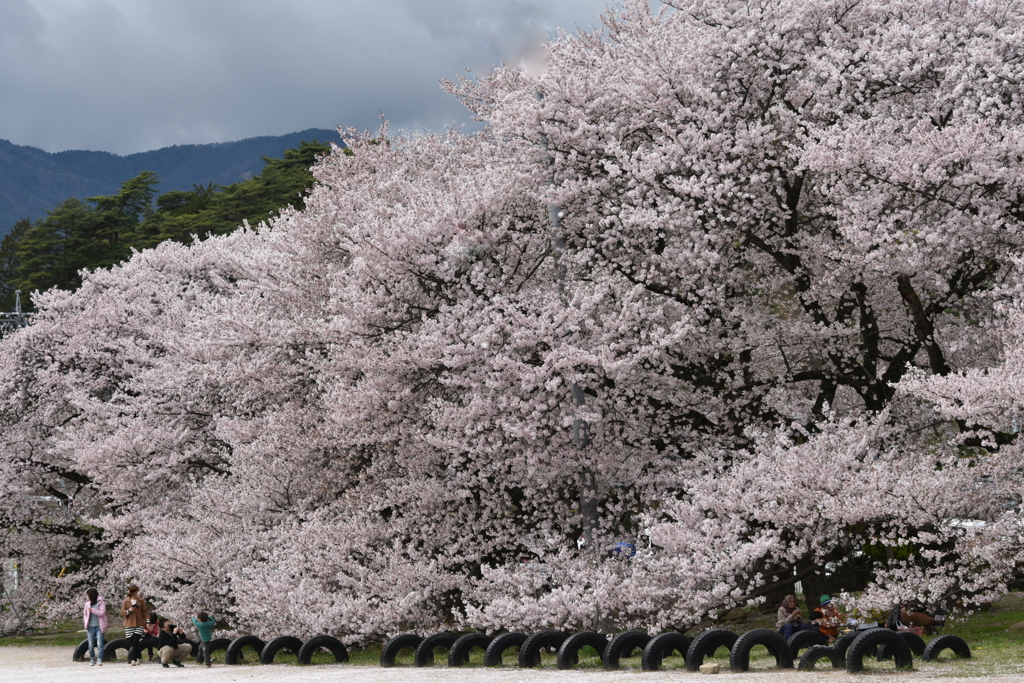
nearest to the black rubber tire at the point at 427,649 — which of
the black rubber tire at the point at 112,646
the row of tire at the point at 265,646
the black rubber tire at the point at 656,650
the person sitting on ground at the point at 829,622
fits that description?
the row of tire at the point at 265,646

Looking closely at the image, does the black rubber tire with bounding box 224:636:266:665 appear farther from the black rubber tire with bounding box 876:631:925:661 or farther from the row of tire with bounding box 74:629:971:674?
the black rubber tire with bounding box 876:631:925:661

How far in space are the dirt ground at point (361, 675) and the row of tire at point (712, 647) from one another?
1.06 ft

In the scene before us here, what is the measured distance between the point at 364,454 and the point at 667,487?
18.5ft

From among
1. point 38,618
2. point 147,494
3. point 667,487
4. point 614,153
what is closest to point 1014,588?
point 667,487

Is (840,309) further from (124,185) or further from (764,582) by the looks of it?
(124,185)

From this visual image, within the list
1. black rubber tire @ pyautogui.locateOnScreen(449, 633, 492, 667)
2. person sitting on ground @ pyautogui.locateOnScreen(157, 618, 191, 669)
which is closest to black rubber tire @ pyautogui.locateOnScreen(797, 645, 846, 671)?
black rubber tire @ pyautogui.locateOnScreen(449, 633, 492, 667)

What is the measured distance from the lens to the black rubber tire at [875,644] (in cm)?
1139

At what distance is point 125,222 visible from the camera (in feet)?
221

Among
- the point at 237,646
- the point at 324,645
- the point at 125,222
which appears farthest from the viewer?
the point at 125,222

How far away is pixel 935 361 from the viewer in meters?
16.8

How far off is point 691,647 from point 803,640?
66.1 inches

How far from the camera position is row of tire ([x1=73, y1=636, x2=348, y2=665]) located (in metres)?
16.8

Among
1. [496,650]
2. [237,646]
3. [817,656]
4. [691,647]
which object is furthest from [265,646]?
[817,656]

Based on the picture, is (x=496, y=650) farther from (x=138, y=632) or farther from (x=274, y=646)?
(x=138, y=632)
